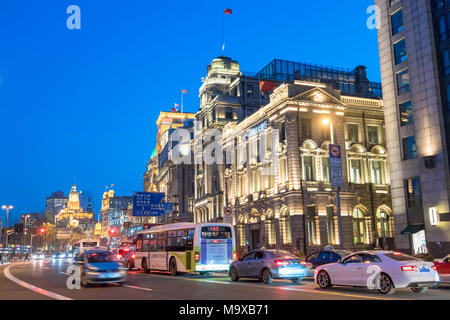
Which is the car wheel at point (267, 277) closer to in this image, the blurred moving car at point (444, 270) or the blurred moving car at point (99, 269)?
the blurred moving car at point (99, 269)

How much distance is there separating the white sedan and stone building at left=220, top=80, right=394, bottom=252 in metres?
28.3

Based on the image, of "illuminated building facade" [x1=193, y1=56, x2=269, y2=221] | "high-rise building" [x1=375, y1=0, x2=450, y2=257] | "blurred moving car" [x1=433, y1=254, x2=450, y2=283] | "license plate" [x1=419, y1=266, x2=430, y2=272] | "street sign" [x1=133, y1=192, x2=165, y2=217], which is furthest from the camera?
"illuminated building facade" [x1=193, y1=56, x2=269, y2=221]

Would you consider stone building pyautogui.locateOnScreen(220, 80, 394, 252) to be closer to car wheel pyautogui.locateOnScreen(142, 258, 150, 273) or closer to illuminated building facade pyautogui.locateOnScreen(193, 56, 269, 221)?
illuminated building facade pyautogui.locateOnScreen(193, 56, 269, 221)

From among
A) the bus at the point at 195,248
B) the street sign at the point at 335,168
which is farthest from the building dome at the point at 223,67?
the bus at the point at 195,248

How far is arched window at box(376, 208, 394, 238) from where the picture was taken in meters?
54.4

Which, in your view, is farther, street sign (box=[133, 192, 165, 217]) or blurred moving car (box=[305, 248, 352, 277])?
street sign (box=[133, 192, 165, 217])

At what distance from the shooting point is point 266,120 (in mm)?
56688

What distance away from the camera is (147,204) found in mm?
57531

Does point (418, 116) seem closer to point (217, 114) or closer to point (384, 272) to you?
point (384, 272)

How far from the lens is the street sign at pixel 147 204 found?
56.7 metres

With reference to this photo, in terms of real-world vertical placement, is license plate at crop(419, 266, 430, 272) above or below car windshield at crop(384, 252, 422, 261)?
below

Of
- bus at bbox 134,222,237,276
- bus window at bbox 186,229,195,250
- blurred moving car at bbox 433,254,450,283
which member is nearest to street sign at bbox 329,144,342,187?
bus at bbox 134,222,237,276

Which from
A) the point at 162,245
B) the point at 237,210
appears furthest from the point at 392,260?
the point at 237,210
